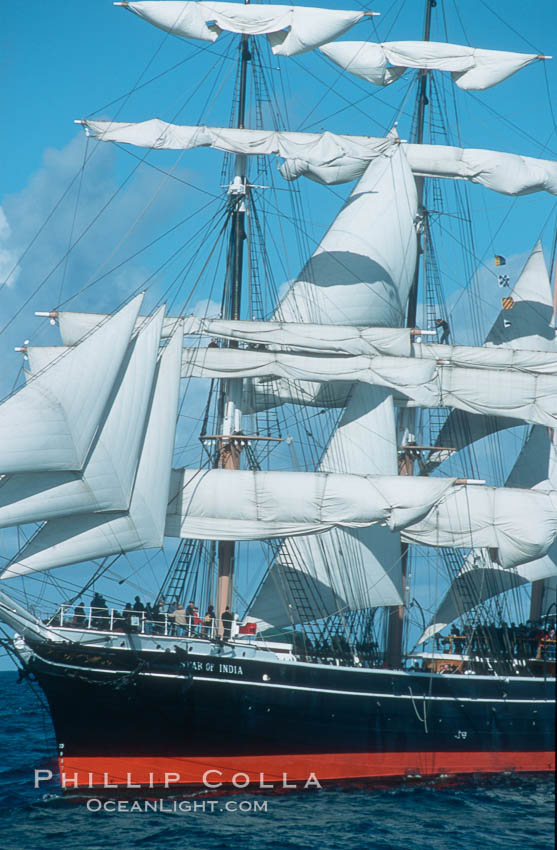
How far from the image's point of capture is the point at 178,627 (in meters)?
35.5

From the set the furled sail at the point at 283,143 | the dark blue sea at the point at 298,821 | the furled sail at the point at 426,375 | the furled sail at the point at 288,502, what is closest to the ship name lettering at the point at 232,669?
the dark blue sea at the point at 298,821

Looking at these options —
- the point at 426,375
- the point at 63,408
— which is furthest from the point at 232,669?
the point at 426,375

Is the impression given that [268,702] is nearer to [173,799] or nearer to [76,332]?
[173,799]

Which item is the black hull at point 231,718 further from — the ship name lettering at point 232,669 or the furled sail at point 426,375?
the furled sail at point 426,375

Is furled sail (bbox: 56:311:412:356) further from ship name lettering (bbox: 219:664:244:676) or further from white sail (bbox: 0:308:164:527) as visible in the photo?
ship name lettering (bbox: 219:664:244:676)

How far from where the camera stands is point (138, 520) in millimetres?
33562

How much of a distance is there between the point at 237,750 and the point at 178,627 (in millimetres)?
4024

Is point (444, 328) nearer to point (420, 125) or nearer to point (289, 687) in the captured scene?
point (420, 125)

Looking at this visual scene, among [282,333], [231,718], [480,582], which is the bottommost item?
[231,718]

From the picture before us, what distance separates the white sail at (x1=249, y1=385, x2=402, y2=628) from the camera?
39719mm

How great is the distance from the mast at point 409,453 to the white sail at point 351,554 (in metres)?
1.61

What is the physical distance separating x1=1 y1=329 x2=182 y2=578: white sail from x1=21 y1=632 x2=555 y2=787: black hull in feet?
7.93

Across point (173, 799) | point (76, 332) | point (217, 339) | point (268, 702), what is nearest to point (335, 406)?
point (217, 339)

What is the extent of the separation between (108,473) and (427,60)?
74.9 feet
